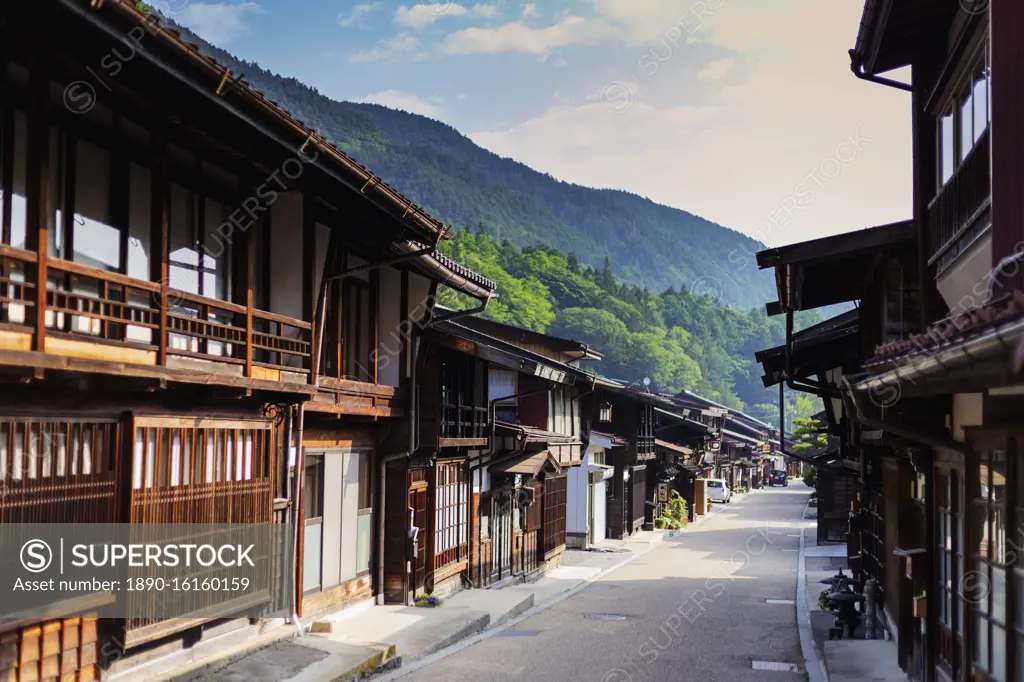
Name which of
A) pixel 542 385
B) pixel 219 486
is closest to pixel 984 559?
pixel 219 486

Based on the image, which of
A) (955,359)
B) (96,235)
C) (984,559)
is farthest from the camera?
(96,235)

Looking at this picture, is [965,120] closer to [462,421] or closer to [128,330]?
[128,330]

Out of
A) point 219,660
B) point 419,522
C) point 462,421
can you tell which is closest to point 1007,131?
point 219,660

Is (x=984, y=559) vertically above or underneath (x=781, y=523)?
above

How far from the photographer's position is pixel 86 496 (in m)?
9.76

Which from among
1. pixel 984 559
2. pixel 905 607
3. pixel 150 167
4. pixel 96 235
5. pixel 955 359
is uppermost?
pixel 150 167

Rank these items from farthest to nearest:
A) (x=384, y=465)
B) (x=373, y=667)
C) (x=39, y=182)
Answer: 1. (x=384, y=465)
2. (x=373, y=667)
3. (x=39, y=182)

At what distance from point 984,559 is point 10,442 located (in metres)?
9.39

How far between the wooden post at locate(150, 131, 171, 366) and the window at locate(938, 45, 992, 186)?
849cm

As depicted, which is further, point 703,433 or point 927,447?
point 703,433

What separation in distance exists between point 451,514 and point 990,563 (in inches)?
559

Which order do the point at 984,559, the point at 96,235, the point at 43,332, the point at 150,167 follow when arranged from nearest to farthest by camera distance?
1. the point at 43,332
2. the point at 984,559
3. the point at 96,235
4. the point at 150,167

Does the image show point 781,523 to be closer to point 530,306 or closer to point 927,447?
point 927,447

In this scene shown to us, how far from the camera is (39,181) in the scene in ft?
28.2
